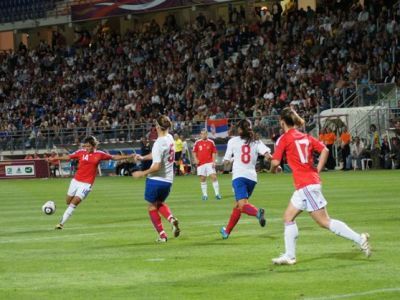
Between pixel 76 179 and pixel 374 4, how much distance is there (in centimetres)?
3114

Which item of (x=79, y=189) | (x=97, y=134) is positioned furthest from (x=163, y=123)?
(x=97, y=134)

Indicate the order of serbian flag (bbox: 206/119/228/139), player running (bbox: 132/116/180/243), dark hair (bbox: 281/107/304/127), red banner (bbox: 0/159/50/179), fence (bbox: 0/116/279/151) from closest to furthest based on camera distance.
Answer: dark hair (bbox: 281/107/304/127) < player running (bbox: 132/116/180/243) < fence (bbox: 0/116/279/151) < serbian flag (bbox: 206/119/228/139) < red banner (bbox: 0/159/50/179)

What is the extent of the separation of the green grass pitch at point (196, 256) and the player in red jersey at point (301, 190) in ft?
1.04

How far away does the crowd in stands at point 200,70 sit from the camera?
154 feet

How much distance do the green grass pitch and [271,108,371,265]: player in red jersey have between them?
32 centimetres

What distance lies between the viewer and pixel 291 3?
55.7 m

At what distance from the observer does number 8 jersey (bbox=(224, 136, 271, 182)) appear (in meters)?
17.4

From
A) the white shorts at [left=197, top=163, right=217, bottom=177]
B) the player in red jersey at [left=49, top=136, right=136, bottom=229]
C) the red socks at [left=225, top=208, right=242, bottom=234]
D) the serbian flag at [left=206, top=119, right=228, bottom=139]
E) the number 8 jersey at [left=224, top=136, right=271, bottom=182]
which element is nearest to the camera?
the red socks at [left=225, top=208, right=242, bottom=234]

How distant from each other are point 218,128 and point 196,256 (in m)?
34.0

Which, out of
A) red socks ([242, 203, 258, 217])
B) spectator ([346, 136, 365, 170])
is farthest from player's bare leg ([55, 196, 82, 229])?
spectator ([346, 136, 365, 170])

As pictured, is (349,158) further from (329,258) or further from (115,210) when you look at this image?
(329,258)

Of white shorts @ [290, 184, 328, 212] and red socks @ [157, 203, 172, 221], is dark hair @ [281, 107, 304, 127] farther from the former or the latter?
red socks @ [157, 203, 172, 221]

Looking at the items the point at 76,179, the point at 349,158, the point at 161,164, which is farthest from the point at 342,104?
the point at 161,164

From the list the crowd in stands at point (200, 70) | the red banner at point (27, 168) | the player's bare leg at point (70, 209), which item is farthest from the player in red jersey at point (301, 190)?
the red banner at point (27, 168)
